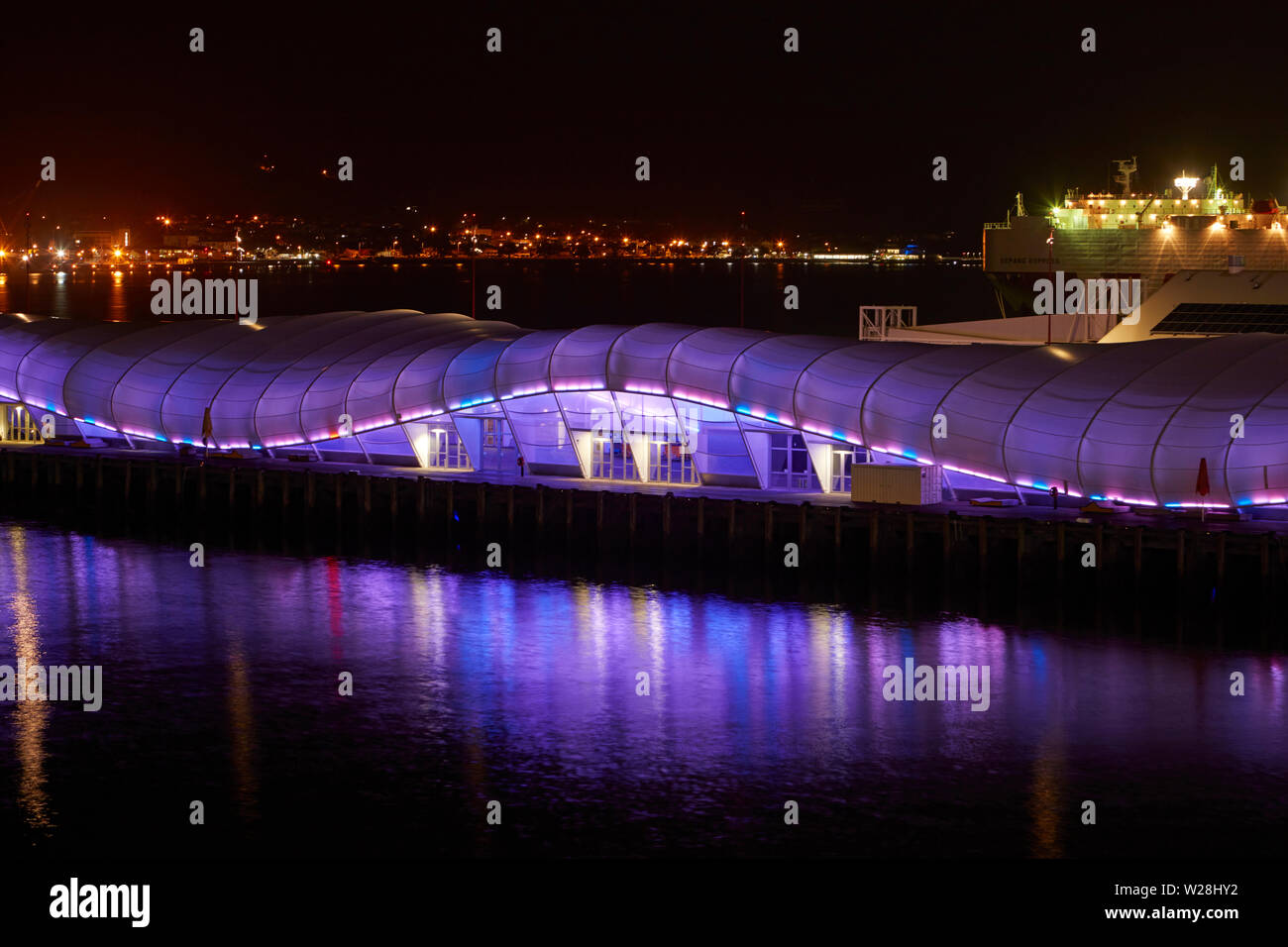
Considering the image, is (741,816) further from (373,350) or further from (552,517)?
(373,350)

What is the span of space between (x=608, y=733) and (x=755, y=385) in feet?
79.2

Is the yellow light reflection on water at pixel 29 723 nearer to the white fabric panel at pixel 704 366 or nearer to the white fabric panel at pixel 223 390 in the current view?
the white fabric panel at pixel 223 390

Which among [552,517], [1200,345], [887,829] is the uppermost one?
[1200,345]

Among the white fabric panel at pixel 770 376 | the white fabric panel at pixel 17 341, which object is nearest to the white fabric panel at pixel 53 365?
the white fabric panel at pixel 17 341

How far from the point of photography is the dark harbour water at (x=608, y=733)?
118 ft

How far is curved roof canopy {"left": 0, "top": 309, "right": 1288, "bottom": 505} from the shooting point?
5491 cm

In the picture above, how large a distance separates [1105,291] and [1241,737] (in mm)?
48375

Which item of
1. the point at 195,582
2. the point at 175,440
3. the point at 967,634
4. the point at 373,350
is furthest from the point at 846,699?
the point at 175,440

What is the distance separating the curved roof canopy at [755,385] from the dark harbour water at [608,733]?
22.6 ft

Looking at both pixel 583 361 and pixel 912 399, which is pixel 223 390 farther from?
pixel 912 399

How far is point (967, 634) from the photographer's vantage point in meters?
51.6

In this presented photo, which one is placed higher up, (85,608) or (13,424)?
(13,424)

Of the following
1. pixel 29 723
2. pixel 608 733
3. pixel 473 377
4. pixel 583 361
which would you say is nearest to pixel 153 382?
A: pixel 473 377

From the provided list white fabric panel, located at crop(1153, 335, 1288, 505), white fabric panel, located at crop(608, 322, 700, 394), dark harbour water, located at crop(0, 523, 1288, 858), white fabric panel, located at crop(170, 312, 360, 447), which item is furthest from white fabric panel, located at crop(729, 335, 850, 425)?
white fabric panel, located at crop(170, 312, 360, 447)
